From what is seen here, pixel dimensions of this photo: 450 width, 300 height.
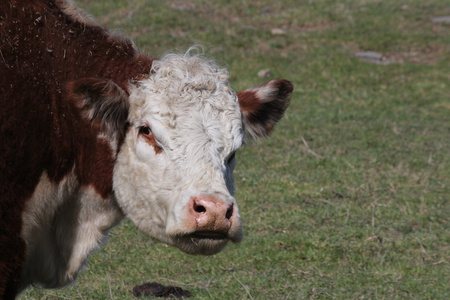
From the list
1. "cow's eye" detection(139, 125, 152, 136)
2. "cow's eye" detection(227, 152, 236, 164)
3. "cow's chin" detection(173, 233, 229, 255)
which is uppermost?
"cow's eye" detection(139, 125, 152, 136)

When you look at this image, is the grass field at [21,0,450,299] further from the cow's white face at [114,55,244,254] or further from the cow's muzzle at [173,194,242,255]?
the cow's muzzle at [173,194,242,255]

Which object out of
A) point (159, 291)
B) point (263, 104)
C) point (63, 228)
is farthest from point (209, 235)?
point (159, 291)

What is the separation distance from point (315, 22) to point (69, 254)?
14260 mm

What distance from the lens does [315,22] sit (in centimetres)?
1852

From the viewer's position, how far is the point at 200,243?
15.1 ft

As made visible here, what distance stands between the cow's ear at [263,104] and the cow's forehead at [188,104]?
11.8 inches

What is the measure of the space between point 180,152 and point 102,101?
0.57m

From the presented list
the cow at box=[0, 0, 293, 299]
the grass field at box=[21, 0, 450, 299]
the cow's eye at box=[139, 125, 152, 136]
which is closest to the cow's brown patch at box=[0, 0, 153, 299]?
the cow at box=[0, 0, 293, 299]

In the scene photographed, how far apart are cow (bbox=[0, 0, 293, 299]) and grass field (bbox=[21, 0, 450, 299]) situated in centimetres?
106

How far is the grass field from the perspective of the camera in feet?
23.6

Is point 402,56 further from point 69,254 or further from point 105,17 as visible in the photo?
point 69,254

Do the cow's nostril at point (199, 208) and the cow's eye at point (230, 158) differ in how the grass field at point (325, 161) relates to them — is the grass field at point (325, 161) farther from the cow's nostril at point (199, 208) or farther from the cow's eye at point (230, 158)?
the cow's nostril at point (199, 208)

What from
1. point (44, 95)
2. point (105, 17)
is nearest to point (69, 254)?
point (44, 95)

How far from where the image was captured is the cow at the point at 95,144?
4.45 m
